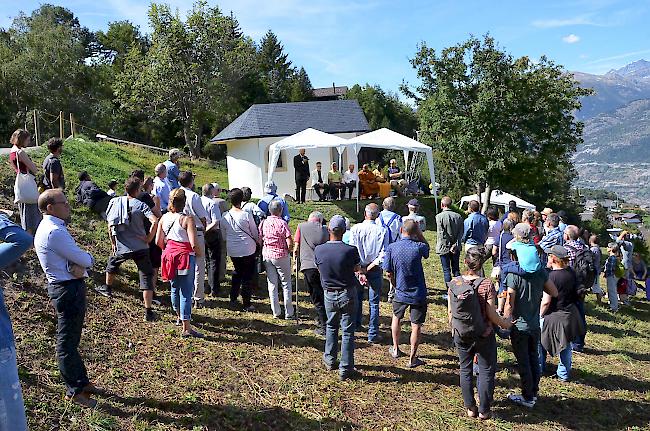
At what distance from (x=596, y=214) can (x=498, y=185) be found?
60.3m

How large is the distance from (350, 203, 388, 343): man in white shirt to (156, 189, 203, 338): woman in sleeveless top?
224 centimetres

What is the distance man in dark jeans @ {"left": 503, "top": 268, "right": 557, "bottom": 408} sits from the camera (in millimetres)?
5613

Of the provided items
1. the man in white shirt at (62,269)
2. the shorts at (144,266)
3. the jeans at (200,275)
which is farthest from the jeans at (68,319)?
the jeans at (200,275)

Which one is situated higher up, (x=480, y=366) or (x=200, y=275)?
(x=200, y=275)

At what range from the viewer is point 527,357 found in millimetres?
5695

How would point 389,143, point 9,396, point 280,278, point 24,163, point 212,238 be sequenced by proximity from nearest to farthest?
point 9,396
point 24,163
point 280,278
point 212,238
point 389,143

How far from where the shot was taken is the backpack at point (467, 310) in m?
5.15

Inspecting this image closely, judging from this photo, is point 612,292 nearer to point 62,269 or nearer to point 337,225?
point 337,225

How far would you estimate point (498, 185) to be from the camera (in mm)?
23031

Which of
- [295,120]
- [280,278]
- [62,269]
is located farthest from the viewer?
[295,120]

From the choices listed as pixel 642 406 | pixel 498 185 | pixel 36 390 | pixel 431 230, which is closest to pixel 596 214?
pixel 498 185

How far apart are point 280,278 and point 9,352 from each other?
4.73 metres

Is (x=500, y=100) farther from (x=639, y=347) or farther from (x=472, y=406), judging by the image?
(x=472, y=406)

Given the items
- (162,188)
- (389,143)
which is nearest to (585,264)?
(162,188)
